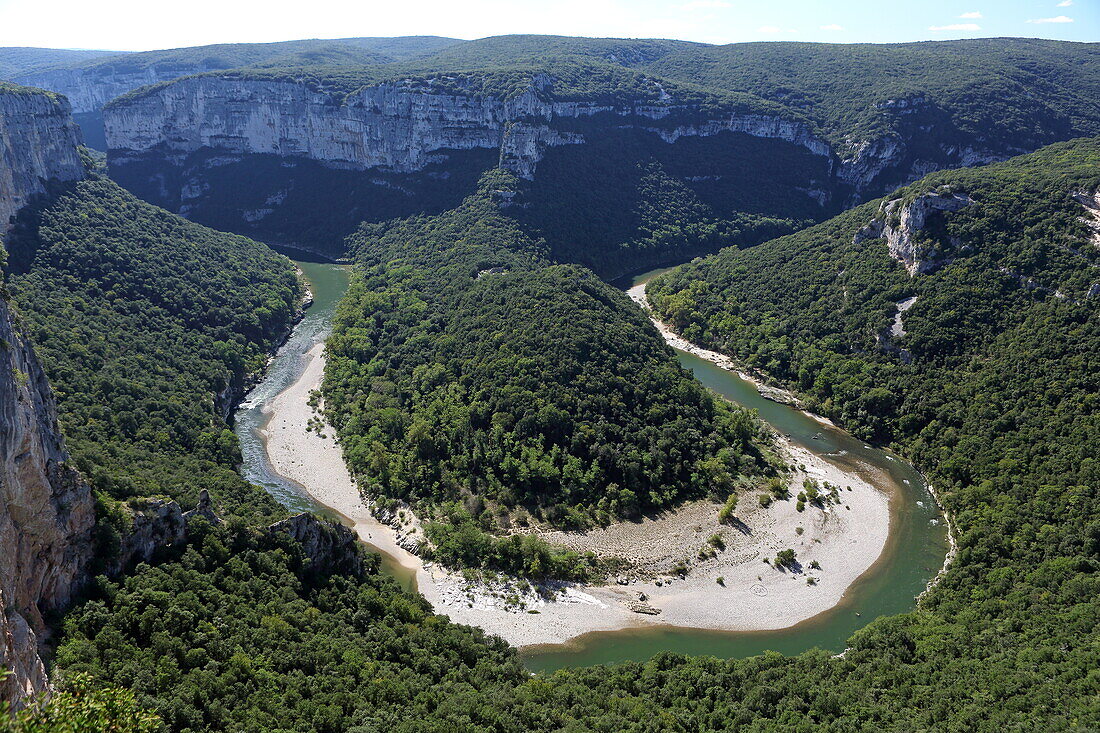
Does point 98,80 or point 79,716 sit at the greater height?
point 98,80

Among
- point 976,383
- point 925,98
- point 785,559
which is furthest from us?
point 925,98

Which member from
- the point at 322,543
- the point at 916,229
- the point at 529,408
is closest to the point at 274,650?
the point at 322,543

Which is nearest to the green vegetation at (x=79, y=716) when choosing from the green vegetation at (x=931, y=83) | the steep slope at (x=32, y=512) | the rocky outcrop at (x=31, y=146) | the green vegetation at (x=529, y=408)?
the steep slope at (x=32, y=512)

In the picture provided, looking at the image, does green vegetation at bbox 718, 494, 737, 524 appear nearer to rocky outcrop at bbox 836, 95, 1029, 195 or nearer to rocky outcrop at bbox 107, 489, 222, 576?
rocky outcrop at bbox 107, 489, 222, 576

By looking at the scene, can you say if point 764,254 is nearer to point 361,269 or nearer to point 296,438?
point 361,269

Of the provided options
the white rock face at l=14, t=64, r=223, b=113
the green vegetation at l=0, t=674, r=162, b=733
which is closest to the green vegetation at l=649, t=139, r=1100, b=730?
the green vegetation at l=0, t=674, r=162, b=733

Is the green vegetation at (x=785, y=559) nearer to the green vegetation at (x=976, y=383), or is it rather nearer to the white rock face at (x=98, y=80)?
the green vegetation at (x=976, y=383)

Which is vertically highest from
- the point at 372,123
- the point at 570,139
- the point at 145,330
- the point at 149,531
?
the point at 372,123

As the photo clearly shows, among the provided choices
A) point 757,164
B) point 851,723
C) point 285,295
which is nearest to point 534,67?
point 757,164

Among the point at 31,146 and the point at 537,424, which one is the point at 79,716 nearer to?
the point at 537,424
